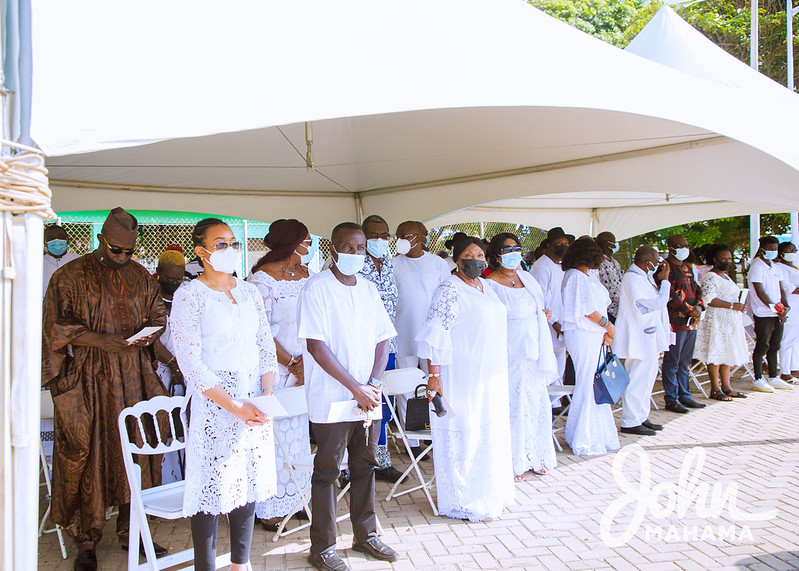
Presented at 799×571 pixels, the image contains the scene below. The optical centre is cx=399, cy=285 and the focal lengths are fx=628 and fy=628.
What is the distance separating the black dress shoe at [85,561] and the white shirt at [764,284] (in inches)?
307

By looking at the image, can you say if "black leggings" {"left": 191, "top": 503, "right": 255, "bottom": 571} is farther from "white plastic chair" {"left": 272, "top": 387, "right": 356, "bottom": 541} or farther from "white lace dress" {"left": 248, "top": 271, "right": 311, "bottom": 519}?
"white lace dress" {"left": 248, "top": 271, "right": 311, "bottom": 519}

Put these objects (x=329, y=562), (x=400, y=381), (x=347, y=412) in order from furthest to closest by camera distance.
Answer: (x=400, y=381), (x=329, y=562), (x=347, y=412)

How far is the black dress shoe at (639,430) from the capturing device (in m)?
6.12

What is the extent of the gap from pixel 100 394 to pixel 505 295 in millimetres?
2813

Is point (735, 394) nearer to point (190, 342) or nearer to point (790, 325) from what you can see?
point (790, 325)

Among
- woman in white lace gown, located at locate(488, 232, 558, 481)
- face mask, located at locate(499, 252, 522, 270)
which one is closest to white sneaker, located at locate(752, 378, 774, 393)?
woman in white lace gown, located at locate(488, 232, 558, 481)

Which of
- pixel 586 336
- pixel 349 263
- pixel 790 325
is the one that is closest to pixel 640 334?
pixel 586 336

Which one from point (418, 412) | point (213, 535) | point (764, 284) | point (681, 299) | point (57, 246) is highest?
point (57, 246)

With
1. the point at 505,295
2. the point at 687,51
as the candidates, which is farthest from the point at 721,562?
the point at 687,51

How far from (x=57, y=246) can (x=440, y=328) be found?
4.61m

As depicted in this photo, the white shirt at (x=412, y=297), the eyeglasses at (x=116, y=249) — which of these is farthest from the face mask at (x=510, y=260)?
the eyeglasses at (x=116, y=249)

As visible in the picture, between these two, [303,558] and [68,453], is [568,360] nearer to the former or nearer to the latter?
[303,558]

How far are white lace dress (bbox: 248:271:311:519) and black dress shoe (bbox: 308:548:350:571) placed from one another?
704 millimetres

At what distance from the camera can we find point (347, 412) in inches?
128
